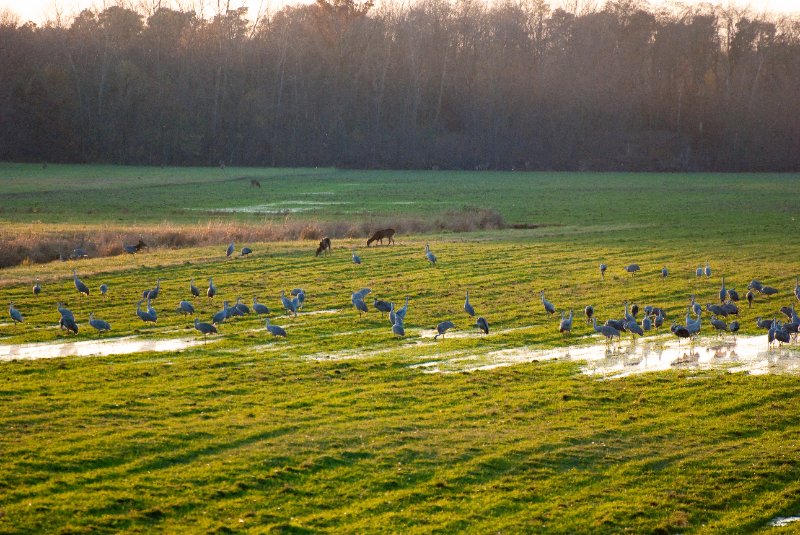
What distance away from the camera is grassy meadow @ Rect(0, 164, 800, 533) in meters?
11.2

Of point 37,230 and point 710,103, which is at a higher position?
point 710,103

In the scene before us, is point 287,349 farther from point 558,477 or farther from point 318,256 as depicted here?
point 318,256

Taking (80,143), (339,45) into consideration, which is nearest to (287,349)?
(80,143)

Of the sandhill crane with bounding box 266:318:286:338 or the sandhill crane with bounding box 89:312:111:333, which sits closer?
the sandhill crane with bounding box 266:318:286:338

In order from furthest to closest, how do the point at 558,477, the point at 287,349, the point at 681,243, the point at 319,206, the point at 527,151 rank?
the point at 527,151 → the point at 319,206 → the point at 681,243 → the point at 287,349 → the point at 558,477

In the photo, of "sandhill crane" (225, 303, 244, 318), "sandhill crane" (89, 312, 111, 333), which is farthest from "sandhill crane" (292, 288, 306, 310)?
"sandhill crane" (89, 312, 111, 333)

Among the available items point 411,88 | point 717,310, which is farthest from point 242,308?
point 411,88

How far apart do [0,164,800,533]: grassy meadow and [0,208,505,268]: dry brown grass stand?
5.35 meters

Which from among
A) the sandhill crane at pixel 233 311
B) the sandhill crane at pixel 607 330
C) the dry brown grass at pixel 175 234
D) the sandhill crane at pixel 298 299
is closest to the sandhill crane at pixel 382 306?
the sandhill crane at pixel 298 299

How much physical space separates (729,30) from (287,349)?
127917mm

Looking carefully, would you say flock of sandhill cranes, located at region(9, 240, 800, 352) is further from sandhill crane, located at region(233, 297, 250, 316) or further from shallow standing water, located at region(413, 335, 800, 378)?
shallow standing water, located at region(413, 335, 800, 378)

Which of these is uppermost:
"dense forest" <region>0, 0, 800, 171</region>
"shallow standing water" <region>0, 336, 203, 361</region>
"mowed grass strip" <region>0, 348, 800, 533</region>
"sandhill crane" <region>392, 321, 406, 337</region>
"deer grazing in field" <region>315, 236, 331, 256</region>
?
"dense forest" <region>0, 0, 800, 171</region>

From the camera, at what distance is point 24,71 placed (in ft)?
356

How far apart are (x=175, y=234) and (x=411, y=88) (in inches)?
3498
